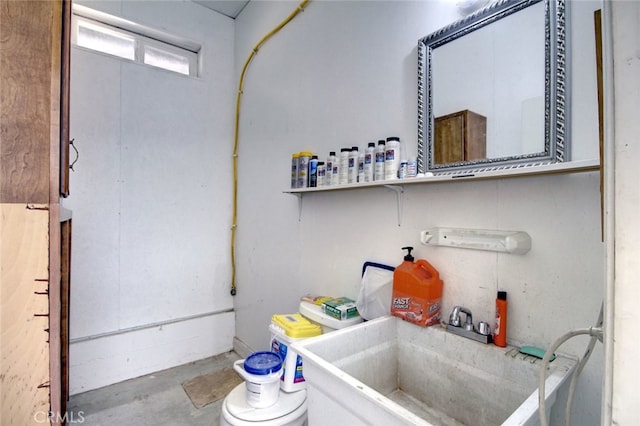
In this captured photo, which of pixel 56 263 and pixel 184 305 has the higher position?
pixel 56 263

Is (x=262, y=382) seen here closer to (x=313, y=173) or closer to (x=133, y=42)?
(x=313, y=173)

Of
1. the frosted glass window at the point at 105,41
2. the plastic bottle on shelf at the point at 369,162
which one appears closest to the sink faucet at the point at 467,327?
the plastic bottle on shelf at the point at 369,162

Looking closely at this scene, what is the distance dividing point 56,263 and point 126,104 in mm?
1921

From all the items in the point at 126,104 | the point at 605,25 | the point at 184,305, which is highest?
the point at 126,104

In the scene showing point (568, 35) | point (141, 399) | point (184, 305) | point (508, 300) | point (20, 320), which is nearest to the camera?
point (20, 320)

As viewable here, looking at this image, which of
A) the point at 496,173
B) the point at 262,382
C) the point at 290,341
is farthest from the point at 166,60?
the point at 496,173

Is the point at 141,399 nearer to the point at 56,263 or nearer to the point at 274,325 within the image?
the point at 274,325

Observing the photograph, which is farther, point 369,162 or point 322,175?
point 322,175

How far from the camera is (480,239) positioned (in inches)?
44.8

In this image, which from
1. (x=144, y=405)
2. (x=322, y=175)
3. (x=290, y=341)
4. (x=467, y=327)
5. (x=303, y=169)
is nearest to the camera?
(x=467, y=327)

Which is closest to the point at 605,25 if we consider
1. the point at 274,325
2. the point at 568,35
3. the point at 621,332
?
the point at 621,332

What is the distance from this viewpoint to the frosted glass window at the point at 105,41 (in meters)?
2.30

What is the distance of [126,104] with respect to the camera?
2.36m

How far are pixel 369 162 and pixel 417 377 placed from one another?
937mm
